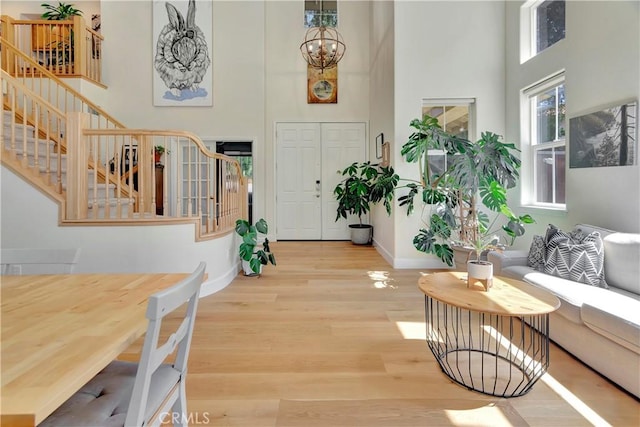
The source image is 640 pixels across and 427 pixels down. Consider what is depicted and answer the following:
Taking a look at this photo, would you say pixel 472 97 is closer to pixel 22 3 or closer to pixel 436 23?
pixel 436 23

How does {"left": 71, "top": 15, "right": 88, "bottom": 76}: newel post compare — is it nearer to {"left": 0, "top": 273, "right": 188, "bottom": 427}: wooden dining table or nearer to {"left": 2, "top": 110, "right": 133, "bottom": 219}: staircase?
{"left": 2, "top": 110, "right": 133, "bottom": 219}: staircase

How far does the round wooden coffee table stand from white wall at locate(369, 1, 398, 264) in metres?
2.08

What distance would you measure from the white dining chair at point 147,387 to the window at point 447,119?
372 centimetres

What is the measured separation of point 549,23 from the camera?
3412 mm

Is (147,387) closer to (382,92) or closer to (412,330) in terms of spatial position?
(412,330)

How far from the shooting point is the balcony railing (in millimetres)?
5000

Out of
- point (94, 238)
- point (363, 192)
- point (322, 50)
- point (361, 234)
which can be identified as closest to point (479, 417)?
point (94, 238)

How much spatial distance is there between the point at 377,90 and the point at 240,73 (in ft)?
8.67

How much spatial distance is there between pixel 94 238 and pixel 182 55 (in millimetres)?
4452

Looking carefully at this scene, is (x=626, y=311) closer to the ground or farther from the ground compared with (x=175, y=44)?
closer to the ground

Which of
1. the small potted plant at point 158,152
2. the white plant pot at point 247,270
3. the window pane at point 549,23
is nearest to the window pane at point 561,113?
the window pane at point 549,23

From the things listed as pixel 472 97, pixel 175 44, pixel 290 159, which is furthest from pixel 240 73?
pixel 472 97

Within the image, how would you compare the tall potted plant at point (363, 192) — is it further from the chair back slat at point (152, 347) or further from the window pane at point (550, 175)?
the chair back slat at point (152, 347)

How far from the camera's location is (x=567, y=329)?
1995mm
